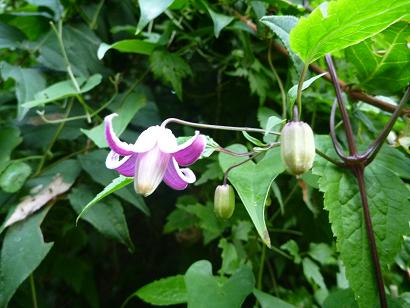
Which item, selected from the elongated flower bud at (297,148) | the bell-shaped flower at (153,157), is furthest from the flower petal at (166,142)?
the elongated flower bud at (297,148)

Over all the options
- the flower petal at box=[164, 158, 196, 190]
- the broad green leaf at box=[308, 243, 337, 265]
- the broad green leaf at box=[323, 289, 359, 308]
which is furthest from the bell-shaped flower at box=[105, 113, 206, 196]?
→ the broad green leaf at box=[308, 243, 337, 265]

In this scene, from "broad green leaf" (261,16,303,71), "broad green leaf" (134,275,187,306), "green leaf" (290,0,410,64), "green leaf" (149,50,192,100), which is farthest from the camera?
"green leaf" (149,50,192,100)

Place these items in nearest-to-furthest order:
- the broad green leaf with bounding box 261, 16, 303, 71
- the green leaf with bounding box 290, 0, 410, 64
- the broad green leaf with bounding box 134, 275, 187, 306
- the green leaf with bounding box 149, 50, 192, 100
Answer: the green leaf with bounding box 290, 0, 410, 64 → the broad green leaf with bounding box 261, 16, 303, 71 → the broad green leaf with bounding box 134, 275, 187, 306 → the green leaf with bounding box 149, 50, 192, 100

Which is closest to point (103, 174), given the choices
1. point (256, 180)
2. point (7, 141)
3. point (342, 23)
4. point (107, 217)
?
point (107, 217)

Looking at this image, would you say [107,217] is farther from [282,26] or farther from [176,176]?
[282,26]

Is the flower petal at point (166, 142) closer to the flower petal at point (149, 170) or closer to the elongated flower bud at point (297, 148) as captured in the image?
the flower petal at point (149, 170)

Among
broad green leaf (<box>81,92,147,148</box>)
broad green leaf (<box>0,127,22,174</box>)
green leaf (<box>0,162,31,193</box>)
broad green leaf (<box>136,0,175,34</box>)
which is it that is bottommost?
green leaf (<box>0,162,31,193</box>)

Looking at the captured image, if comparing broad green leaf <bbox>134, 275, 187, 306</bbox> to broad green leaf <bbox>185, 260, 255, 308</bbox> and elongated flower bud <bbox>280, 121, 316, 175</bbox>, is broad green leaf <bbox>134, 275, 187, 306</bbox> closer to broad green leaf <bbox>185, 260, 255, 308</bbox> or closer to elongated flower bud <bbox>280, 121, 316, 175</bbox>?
broad green leaf <bbox>185, 260, 255, 308</bbox>
